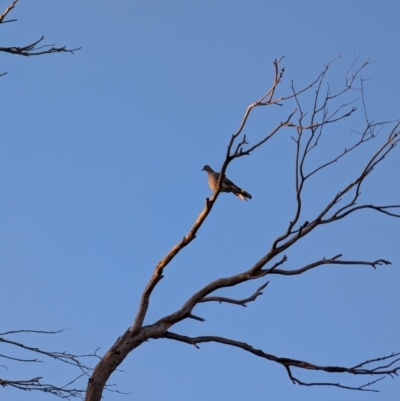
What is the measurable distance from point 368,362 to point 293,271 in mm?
817

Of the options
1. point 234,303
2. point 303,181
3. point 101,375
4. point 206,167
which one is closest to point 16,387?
point 101,375

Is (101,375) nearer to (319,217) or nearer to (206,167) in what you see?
(319,217)

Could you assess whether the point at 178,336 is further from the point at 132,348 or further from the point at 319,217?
the point at 319,217

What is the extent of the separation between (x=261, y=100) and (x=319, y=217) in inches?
36.5

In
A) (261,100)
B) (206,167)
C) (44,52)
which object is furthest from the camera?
(206,167)

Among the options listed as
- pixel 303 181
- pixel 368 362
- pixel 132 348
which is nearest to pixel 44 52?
pixel 303 181

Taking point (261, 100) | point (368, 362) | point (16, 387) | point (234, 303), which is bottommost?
point (16, 387)

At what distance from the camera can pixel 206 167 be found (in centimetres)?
1231

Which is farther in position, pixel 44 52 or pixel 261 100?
pixel 261 100

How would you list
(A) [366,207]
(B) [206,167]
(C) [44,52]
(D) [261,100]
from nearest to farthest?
(C) [44,52]
(D) [261,100]
(A) [366,207]
(B) [206,167]

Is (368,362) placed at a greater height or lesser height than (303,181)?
lesser

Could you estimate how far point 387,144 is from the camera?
5.09 m

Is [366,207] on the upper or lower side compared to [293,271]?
upper

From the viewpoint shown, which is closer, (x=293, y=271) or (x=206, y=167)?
(x=293, y=271)
